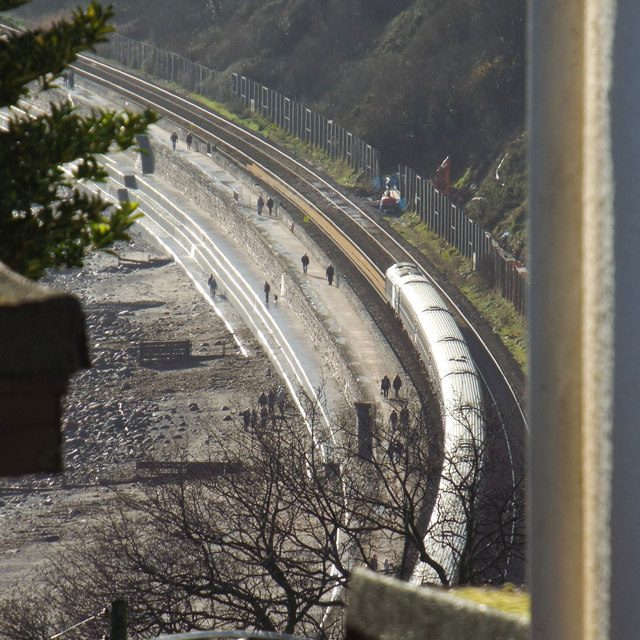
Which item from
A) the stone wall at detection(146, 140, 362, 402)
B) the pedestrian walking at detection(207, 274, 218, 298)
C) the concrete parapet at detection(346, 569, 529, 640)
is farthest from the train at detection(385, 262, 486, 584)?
the concrete parapet at detection(346, 569, 529, 640)

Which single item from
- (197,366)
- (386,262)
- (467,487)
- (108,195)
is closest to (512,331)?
(386,262)

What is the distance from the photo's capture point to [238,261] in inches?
1639

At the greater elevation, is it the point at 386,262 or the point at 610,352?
the point at 386,262

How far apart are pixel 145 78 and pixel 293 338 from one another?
109ft

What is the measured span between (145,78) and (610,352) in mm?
63120

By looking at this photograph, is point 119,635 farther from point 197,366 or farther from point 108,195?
point 108,195

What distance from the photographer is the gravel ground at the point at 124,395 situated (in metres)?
25.6

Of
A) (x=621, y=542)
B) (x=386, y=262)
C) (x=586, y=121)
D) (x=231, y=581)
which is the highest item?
(x=386, y=262)

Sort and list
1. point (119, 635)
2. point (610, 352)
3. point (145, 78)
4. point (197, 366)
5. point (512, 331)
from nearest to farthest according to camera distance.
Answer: point (610, 352)
point (119, 635)
point (512, 331)
point (197, 366)
point (145, 78)

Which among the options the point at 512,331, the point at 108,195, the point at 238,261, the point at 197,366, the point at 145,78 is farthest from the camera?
the point at 145,78

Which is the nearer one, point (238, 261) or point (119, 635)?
point (119, 635)

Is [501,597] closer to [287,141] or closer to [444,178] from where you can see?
[444,178]

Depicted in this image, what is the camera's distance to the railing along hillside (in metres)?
36.3

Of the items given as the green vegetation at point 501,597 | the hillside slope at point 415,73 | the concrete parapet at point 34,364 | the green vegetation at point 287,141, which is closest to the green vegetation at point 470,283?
the hillside slope at point 415,73
